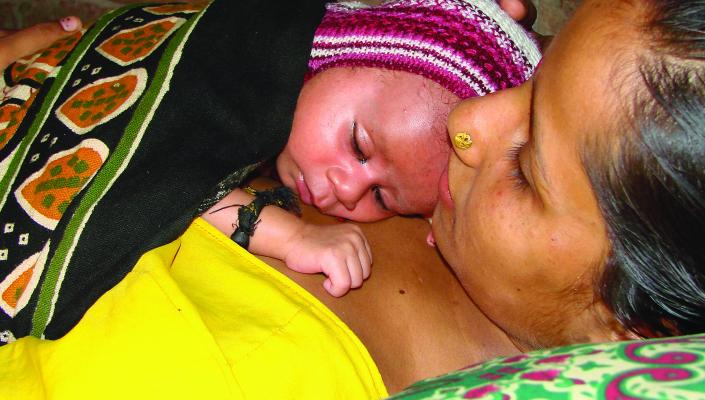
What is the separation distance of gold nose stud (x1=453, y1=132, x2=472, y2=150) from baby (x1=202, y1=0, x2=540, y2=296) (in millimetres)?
291

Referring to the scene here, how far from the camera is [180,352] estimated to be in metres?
0.89

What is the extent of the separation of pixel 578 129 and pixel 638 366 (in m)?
0.30

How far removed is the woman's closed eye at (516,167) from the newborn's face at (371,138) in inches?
14.9

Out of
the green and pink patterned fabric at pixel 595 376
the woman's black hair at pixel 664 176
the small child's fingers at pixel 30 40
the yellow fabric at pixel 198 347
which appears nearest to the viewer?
the green and pink patterned fabric at pixel 595 376

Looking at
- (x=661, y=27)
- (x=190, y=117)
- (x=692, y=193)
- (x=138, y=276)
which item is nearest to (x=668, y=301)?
(x=692, y=193)

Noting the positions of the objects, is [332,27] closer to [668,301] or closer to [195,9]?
[195,9]

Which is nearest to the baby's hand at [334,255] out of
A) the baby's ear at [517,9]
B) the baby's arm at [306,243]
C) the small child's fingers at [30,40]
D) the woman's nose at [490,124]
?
the baby's arm at [306,243]

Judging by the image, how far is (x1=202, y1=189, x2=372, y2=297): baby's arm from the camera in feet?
3.83

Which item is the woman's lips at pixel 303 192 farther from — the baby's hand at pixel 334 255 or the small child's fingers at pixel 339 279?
the small child's fingers at pixel 339 279

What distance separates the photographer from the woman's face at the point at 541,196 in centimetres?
79

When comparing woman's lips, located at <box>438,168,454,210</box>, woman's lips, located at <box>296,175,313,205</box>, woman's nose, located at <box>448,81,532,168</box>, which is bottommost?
woman's lips, located at <box>296,175,313,205</box>

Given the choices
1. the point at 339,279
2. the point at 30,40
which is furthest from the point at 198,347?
the point at 30,40

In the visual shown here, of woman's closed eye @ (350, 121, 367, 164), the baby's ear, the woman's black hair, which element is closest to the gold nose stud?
the woman's black hair

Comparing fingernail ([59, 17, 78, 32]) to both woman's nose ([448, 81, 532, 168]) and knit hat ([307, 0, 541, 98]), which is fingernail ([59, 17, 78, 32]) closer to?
knit hat ([307, 0, 541, 98])
